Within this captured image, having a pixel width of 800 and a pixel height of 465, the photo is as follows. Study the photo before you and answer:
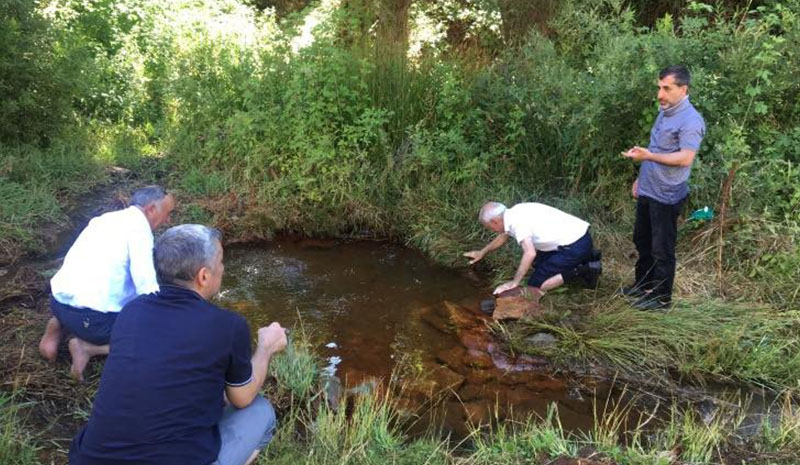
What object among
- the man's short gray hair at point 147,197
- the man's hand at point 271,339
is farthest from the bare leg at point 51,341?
the man's hand at point 271,339

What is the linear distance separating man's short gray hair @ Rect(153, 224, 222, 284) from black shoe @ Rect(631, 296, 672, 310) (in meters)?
3.79

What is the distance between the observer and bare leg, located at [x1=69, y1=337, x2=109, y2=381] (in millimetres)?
3637

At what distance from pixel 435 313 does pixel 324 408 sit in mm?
1842

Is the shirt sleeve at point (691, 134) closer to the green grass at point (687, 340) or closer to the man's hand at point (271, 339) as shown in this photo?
the green grass at point (687, 340)

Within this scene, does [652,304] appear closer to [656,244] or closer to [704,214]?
[656,244]

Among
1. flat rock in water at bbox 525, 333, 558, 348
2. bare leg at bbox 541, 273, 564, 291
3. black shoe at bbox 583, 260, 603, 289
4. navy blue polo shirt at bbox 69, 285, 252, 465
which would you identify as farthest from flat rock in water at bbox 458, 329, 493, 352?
navy blue polo shirt at bbox 69, 285, 252, 465

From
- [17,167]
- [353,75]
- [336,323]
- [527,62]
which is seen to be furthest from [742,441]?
[17,167]

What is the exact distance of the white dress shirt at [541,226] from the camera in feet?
16.5

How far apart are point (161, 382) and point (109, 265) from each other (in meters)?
1.61

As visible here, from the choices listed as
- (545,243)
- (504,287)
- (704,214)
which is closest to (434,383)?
(504,287)

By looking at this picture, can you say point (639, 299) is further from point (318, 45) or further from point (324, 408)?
point (318, 45)

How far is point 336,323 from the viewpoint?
5.07 m

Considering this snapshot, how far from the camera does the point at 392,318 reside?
522cm

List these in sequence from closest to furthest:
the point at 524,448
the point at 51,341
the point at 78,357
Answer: the point at 524,448
the point at 78,357
the point at 51,341
